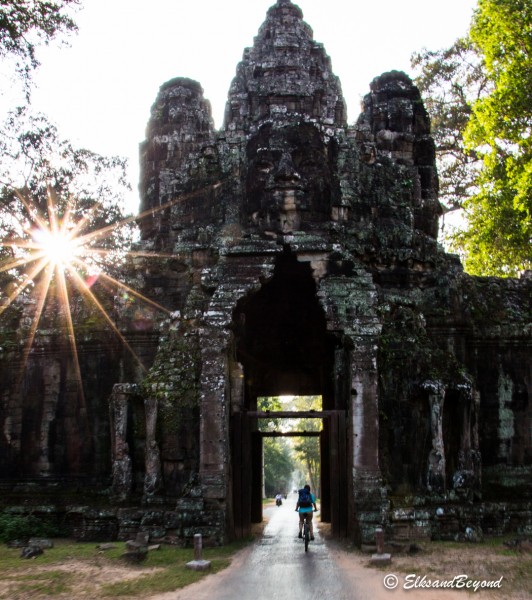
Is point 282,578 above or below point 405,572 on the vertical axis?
below

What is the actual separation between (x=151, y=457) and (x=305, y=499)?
2.99 meters

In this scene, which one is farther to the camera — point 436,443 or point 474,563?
point 436,443

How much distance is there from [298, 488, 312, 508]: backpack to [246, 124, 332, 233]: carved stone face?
4985 millimetres

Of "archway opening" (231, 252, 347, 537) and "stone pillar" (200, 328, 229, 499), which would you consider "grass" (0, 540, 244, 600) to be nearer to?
"stone pillar" (200, 328, 229, 499)

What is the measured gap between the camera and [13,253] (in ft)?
68.9

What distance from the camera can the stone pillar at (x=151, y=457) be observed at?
1272 cm

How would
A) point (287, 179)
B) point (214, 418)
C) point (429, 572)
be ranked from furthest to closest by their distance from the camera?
point (287, 179)
point (214, 418)
point (429, 572)

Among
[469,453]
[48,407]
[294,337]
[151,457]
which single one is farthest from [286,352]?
[469,453]

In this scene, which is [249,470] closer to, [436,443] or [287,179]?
[436,443]

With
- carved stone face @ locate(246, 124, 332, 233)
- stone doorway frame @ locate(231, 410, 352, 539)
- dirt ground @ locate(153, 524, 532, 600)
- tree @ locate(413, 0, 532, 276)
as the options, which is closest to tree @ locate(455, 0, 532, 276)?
tree @ locate(413, 0, 532, 276)

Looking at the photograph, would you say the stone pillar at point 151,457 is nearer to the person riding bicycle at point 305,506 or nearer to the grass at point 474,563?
the person riding bicycle at point 305,506

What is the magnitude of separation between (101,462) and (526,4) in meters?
14.5

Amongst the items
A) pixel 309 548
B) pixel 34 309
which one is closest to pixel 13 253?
pixel 34 309

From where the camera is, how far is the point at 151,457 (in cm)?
1284
